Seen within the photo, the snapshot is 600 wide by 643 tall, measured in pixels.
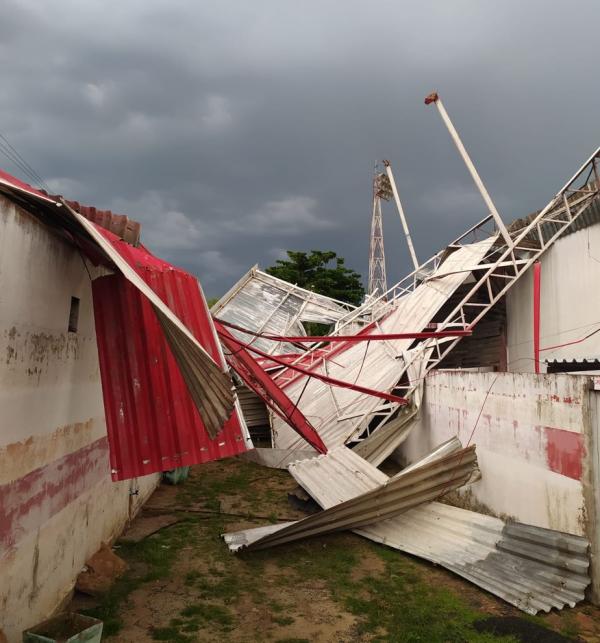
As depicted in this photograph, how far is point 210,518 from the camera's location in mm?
8109

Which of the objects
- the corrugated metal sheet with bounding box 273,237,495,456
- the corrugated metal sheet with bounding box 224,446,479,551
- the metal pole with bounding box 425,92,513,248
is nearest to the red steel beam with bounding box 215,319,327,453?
the corrugated metal sheet with bounding box 273,237,495,456

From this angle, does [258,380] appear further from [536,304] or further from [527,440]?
[536,304]

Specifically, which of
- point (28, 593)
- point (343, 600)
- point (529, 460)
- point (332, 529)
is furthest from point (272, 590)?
point (529, 460)

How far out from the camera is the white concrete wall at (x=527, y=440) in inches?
214

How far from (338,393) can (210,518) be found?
5321 mm

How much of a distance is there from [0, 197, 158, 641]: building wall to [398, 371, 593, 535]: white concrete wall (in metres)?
5.51

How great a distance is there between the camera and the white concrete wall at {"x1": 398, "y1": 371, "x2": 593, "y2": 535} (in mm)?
5434

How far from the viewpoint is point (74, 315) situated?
5016 mm

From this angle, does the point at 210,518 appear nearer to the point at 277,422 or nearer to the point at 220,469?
the point at 220,469

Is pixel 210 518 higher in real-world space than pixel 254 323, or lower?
lower

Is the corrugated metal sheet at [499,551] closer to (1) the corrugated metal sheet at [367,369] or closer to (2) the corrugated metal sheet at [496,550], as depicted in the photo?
(2) the corrugated metal sheet at [496,550]

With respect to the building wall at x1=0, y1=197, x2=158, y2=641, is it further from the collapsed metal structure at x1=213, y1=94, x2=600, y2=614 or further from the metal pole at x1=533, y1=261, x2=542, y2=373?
the metal pole at x1=533, y1=261, x2=542, y2=373

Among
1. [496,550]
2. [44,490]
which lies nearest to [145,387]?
[44,490]

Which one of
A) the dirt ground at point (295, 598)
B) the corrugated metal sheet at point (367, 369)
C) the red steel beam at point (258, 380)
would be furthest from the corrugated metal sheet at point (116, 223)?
the corrugated metal sheet at point (367, 369)
